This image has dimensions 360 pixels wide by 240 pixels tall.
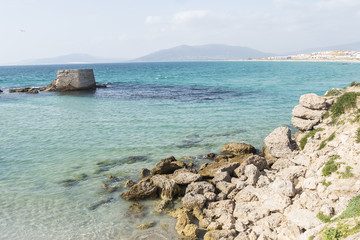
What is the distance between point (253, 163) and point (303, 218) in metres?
5.91

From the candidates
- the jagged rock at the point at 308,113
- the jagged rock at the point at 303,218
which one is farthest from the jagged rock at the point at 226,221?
the jagged rock at the point at 308,113

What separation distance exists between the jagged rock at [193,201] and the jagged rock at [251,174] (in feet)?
9.36

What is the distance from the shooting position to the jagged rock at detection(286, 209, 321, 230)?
10328 millimetres

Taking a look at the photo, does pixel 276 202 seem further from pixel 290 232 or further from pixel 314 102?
pixel 314 102

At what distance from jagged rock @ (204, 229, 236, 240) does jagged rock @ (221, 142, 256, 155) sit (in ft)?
28.6

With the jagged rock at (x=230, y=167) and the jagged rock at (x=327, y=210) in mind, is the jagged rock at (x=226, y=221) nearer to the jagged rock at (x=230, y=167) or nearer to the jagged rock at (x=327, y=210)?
the jagged rock at (x=327, y=210)

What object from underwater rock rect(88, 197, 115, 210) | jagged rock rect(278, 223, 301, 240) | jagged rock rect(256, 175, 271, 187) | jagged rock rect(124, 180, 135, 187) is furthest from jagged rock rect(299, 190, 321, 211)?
underwater rock rect(88, 197, 115, 210)

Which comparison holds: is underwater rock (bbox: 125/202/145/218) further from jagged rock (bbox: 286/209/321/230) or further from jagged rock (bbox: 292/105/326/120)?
jagged rock (bbox: 292/105/326/120)

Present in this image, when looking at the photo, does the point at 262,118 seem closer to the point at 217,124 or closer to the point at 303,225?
the point at 217,124

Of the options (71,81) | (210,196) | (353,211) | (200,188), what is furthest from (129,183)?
(71,81)

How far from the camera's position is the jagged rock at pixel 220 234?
35.6 ft

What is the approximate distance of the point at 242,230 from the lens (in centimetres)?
1132

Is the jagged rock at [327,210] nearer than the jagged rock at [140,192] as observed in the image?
Yes

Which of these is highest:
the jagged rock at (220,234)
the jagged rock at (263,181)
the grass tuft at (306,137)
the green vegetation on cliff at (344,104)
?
the green vegetation on cliff at (344,104)
